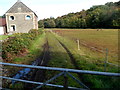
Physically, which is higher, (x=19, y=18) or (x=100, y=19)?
(x=100, y=19)

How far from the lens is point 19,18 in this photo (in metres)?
29.4

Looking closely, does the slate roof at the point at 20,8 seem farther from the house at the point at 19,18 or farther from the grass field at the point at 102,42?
the grass field at the point at 102,42

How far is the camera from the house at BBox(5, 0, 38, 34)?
2905cm

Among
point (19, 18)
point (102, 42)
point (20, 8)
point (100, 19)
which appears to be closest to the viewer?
point (102, 42)

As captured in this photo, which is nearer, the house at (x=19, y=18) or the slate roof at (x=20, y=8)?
the slate roof at (x=20, y=8)

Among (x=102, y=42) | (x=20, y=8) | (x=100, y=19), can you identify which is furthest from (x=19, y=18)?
(x=100, y=19)

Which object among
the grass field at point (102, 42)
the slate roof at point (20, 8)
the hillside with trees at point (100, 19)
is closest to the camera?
the grass field at point (102, 42)

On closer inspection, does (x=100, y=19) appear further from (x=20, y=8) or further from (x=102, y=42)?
(x=102, y=42)

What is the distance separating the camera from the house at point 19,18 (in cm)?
2905

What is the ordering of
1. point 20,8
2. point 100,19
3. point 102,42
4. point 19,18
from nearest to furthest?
1. point 102,42
2. point 20,8
3. point 19,18
4. point 100,19

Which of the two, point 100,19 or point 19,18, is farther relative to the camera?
point 100,19

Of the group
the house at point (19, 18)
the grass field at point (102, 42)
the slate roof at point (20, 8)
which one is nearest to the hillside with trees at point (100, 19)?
the grass field at point (102, 42)

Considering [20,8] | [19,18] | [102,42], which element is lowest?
[102,42]

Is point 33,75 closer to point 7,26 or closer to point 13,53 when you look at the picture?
point 13,53
